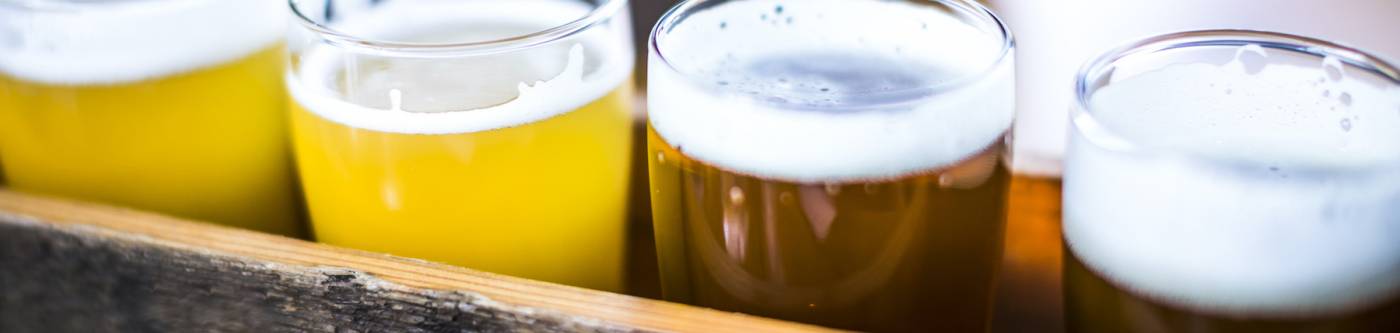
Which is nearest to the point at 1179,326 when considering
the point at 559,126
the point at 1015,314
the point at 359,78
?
the point at 1015,314

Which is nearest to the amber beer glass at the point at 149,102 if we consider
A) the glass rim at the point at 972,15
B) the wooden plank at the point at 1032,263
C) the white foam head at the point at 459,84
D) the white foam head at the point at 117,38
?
the white foam head at the point at 117,38

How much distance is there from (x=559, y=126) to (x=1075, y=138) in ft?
1.07

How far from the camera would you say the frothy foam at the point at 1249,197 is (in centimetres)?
51

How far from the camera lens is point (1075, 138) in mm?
582

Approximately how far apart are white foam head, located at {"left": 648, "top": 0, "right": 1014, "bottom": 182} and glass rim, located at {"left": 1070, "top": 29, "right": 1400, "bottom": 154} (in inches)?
1.8

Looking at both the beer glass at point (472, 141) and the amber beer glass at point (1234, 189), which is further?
the beer glass at point (472, 141)

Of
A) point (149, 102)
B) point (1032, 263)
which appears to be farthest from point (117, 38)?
point (1032, 263)

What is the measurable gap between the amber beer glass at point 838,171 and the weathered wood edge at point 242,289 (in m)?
0.04

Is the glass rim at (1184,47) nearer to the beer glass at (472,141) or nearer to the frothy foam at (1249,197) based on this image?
the frothy foam at (1249,197)

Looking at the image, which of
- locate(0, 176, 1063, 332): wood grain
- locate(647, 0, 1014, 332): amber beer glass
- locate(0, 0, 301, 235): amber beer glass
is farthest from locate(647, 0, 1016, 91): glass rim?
locate(0, 0, 301, 235): amber beer glass

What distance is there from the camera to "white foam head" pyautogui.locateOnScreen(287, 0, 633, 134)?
0.71 meters

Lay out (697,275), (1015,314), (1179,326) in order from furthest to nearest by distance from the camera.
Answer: (1015,314) → (697,275) → (1179,326)

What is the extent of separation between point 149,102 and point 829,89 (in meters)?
0.51

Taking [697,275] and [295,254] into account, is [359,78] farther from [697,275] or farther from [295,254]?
[697,275]
